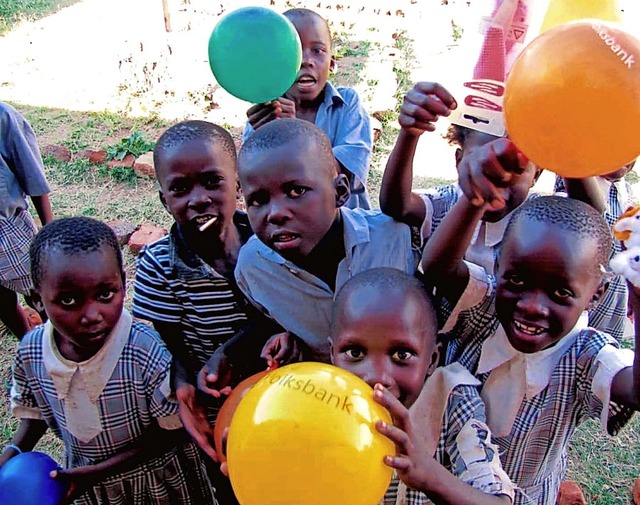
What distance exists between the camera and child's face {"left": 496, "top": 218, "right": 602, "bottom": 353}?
1.45 m

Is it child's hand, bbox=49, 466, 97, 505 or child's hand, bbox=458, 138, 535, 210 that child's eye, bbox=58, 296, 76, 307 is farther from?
child's hand, bbox=458, 138, 535, 210

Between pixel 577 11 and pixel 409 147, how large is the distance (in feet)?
2.01

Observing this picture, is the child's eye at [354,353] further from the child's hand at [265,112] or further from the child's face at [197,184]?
the child's hand at [265,112]

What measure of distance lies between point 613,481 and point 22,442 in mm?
2232

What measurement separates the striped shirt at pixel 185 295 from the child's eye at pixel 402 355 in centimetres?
73

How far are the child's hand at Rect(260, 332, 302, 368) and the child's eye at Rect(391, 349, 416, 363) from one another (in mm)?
412

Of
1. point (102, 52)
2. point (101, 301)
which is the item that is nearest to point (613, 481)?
point (101, 301)

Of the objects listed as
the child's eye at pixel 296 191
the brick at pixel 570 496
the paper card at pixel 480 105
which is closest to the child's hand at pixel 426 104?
the paper card at pixel 480 105

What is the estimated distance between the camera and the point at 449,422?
60.1 inches

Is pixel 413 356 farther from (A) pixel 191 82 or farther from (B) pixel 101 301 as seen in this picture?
(A) pixel 191 82

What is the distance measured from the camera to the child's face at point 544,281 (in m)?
1.45

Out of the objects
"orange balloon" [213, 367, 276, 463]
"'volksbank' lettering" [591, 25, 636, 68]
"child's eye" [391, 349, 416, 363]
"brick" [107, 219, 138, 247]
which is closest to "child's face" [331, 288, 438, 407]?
"child's eye" [391, 349, 416, 363]

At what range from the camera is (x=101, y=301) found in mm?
1740

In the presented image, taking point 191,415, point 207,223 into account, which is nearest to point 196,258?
point 207,223
